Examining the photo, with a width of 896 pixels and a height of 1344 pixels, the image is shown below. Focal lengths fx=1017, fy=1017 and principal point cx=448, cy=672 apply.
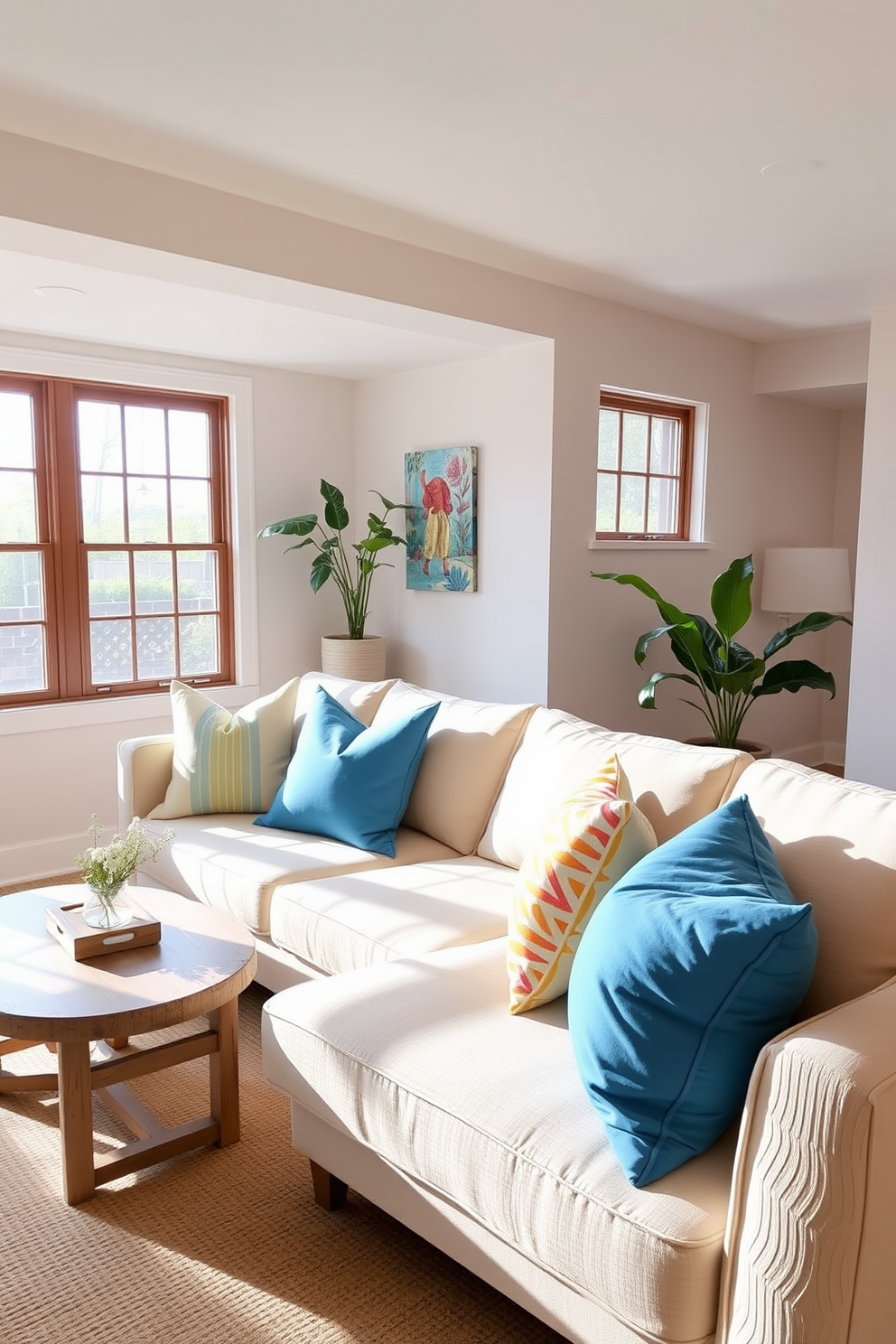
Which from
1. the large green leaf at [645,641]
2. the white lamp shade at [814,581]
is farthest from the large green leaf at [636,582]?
the white lamp shade at [814,581]

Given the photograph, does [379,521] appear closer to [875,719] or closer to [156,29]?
[875,719]

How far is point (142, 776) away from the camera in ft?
11.6

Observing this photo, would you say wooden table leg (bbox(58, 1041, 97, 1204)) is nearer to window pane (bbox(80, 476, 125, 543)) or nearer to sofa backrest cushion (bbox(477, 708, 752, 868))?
sofa backrest cushion (bbox(477, 708, 752, 868))

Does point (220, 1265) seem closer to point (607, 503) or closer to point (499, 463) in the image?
point (499, 463)

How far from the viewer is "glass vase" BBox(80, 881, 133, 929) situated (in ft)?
7.86

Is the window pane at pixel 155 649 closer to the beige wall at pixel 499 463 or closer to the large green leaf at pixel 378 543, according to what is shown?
the beige wall at pixel 499 463

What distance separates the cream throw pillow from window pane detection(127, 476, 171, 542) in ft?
5.33

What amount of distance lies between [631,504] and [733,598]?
2.64 feet

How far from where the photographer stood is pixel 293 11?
7.05 feet

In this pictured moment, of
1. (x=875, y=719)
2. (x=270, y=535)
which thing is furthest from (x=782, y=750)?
(x=270, y=535)

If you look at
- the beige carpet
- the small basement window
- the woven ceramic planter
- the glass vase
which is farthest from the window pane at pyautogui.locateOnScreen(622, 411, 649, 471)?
the beige carpet

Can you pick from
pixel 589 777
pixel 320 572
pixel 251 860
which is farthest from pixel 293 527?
pixel 589 777

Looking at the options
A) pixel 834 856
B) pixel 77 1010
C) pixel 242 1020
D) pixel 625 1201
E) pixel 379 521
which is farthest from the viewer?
pixel 379 521

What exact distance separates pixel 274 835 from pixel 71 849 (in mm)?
1806
